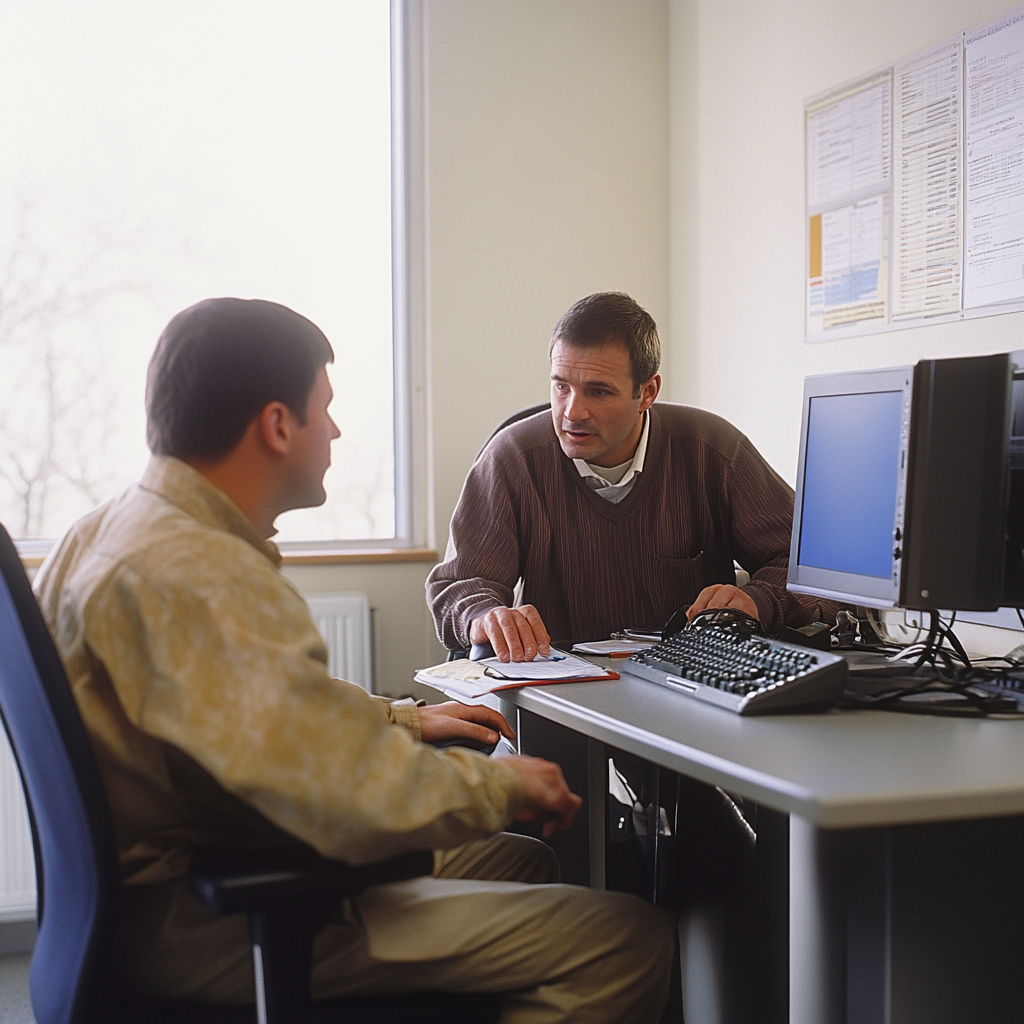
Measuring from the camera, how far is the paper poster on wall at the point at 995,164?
2178 millimetres

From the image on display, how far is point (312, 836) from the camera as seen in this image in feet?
3.05

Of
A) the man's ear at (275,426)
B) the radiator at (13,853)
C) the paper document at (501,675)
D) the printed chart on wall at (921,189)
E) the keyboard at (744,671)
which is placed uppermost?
the printed chart on wall at (921,189)

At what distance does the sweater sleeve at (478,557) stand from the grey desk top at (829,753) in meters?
0.57

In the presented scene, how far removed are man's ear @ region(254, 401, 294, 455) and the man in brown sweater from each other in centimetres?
97

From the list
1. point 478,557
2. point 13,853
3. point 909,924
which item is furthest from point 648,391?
point 13,853

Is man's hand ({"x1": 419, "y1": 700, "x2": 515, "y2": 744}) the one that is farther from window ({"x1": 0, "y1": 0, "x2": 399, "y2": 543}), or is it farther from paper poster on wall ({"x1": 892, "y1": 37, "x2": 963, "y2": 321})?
window ({"x1": 0, "y1": 0, "x2": 399, "y2": 543})

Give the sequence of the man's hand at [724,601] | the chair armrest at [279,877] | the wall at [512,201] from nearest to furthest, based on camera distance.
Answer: the chair armrest at [279,877] < the man's hand at [724,601] < the wall at [512,201]

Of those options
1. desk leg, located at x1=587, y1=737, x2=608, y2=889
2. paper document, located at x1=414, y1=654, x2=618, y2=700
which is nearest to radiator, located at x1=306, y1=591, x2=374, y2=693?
paper document, located at x1=414, y1=654, x2=618, y2=700

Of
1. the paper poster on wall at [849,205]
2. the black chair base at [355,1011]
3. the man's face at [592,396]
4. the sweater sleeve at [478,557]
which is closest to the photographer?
the black chair base at [355,1011]

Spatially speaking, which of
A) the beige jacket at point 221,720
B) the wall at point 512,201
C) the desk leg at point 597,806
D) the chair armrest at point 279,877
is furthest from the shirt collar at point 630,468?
the chair armrest at point 279,877

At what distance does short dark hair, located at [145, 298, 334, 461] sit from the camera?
110 cm

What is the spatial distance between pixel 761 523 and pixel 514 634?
0.68m

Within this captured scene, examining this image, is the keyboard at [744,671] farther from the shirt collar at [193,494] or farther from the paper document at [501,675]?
the shirt collar at [193,494]

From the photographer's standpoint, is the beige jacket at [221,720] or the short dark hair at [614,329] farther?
the short dark hair at [614,329]
